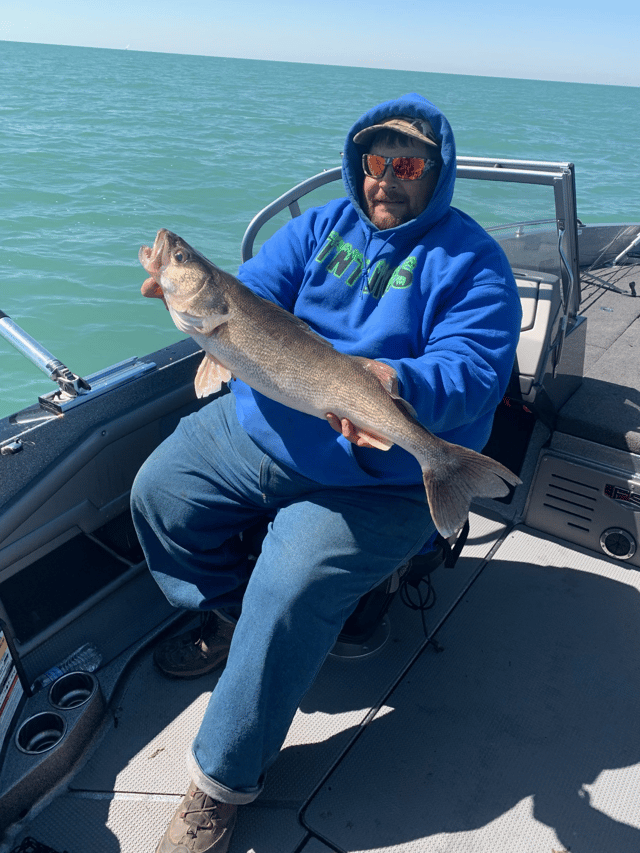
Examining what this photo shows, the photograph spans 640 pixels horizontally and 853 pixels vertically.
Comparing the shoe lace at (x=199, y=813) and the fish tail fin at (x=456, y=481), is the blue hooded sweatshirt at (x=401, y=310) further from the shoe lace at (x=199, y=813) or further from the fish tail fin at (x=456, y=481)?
the shoe lace at (x=199, y=813)

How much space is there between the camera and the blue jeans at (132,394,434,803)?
1.89 meters

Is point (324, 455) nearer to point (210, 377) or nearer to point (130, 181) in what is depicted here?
point (210, 377)

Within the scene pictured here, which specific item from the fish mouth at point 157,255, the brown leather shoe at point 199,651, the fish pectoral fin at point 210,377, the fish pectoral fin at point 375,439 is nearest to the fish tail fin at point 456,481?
the fish pectoral fin at point 375,439

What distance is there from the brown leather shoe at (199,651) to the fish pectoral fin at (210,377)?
0.98 metres

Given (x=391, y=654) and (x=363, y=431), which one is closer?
(x=363, y=431)

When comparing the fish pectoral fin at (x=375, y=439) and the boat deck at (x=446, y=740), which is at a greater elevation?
the fish pectoral fin at (x=375, y=439)

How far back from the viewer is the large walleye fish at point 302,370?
1.72m

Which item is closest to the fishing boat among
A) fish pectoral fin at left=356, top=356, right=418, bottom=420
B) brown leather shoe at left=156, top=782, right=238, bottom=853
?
brown leather shoe at left=156, top=782, right=238, bottom=853

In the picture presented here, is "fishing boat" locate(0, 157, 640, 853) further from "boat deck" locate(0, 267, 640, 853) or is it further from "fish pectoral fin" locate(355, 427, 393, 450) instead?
"fish pectoral fin" locate(355, 427, 393, 450)

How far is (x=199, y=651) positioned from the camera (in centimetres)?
262

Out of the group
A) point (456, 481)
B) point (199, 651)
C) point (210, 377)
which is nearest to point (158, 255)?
point (210, 377)

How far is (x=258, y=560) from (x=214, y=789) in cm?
66

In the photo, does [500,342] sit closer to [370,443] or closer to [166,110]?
[370,443]

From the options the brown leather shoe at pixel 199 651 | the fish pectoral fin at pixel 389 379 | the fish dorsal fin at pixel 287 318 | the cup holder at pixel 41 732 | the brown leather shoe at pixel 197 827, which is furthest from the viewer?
the brown leather shoe at pixel 199 651
